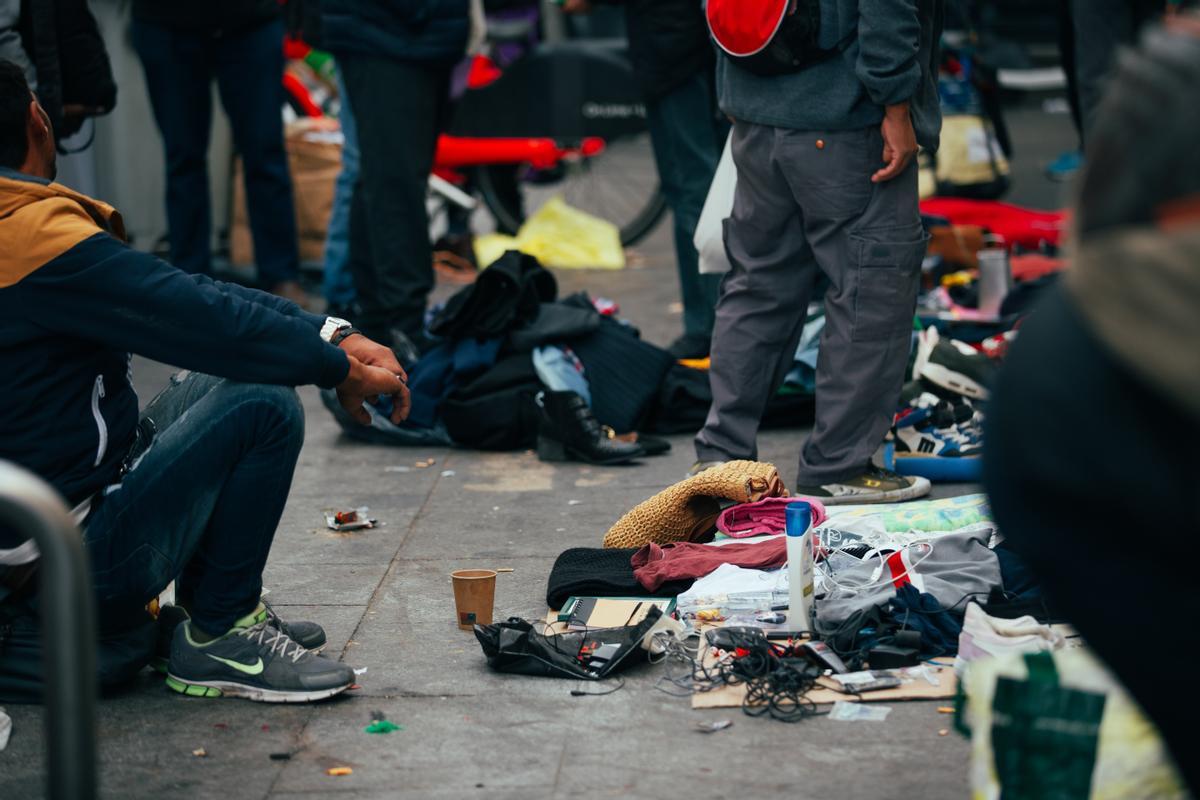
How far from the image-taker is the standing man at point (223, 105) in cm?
663

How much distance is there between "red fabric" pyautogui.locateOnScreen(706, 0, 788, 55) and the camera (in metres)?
4.09

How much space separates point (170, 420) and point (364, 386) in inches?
19.4

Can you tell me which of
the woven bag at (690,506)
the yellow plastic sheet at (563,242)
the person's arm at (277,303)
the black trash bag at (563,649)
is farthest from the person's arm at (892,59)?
the yellow plastic sheet at (563,242)

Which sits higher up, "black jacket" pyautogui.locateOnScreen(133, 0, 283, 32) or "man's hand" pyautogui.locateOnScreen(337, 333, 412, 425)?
"black jacket" pyautogui.locateOnScreen(133, 0, 283, 32)

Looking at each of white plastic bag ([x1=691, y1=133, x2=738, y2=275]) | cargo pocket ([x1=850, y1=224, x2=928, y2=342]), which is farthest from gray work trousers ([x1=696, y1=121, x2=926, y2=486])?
white plastic bag ([x1=691, y1=133, x2=738, y2=275])

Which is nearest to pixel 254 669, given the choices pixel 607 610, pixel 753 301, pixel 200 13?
pixel 607 610

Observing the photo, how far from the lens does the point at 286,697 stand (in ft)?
10.7

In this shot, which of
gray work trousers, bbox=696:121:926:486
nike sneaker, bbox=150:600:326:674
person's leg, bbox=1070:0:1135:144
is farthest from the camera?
person's leg, bbox=1070:0:1135:144

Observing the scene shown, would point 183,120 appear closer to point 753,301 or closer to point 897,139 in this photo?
point 753,301

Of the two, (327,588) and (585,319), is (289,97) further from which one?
(327,588)

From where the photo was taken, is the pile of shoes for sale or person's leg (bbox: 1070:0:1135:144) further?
person's leg (bbox: 1070:0:1135:144)

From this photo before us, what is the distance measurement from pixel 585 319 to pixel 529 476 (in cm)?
66

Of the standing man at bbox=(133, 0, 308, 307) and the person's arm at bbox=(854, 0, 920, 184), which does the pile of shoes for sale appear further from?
the standing man at bbox=(133, 0, 308, 307)

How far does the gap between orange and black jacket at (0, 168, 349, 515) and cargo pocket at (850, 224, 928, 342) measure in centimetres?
160
